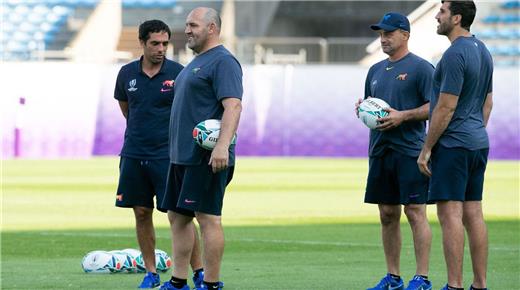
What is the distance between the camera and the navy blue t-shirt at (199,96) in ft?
30.1

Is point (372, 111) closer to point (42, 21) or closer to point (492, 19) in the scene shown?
point (492, 19)

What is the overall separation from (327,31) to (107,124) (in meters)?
14.7

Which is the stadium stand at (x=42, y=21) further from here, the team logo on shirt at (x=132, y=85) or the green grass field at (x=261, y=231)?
the team logo on shirt at (x=132, y=85)

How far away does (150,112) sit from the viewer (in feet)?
34.4

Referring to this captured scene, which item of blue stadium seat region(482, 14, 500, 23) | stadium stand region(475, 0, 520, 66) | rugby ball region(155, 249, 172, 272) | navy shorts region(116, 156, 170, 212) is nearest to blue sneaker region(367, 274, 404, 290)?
navy shorts region(116, 156, 170, 212)

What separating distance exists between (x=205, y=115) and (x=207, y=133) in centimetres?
26

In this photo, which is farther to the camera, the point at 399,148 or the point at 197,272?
the point at 197,272

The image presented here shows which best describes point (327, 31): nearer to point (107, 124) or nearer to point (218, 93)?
point (107, 124)

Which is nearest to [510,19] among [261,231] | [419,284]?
[261,231]

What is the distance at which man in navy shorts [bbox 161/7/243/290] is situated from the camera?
9.16 m

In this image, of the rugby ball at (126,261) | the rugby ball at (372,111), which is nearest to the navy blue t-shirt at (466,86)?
the rugby ball at (372,111)

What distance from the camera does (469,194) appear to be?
923cm

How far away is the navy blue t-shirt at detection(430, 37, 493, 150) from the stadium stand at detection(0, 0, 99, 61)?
33895 millimetres

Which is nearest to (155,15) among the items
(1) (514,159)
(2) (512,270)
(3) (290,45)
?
(3) (290,45)
